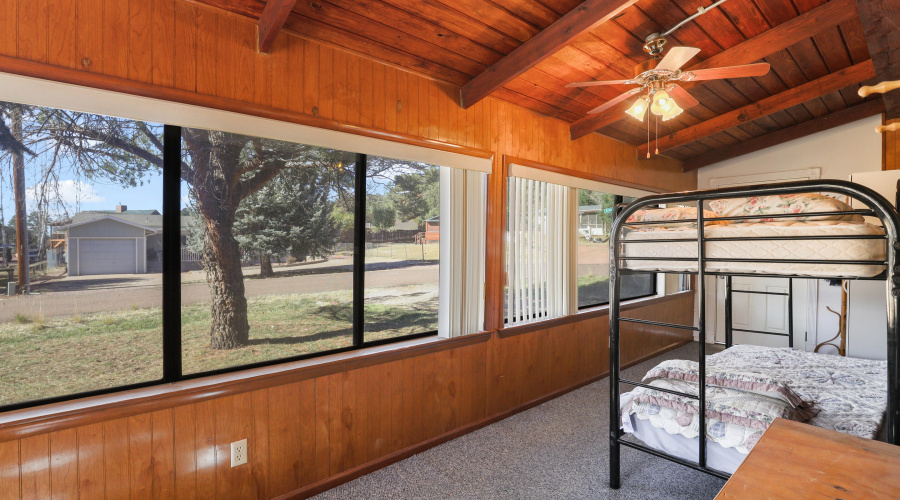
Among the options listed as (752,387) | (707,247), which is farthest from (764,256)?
(752,387)

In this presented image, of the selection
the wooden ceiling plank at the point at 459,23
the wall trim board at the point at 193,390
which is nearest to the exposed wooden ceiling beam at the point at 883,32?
the wooden ceiling plank at the point at 459,23

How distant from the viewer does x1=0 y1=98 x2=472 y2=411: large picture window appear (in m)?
1.57

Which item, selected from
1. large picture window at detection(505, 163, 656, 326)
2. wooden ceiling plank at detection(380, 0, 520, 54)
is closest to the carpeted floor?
large picture window at detection(505, 163, 656, 326)

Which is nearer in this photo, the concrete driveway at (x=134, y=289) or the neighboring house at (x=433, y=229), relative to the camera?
the concrete driveway at (x=134, y=289)

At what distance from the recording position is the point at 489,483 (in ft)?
7.36

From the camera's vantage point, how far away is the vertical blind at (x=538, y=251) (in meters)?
3.18

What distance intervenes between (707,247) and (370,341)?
178 cm

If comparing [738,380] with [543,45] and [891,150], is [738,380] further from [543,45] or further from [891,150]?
[891,150]

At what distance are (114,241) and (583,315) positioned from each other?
130 inches

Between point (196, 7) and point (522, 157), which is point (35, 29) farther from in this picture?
point (522, 157)

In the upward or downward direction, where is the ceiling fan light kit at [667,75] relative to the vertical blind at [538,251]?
upward

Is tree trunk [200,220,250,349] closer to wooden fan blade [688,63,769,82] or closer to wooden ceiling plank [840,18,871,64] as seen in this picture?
wooden fan blade [688,63,769,82]

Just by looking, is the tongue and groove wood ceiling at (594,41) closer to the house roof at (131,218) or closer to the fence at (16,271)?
the house roof at (131,218)

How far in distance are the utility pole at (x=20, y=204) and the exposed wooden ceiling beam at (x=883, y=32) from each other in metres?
3.56
